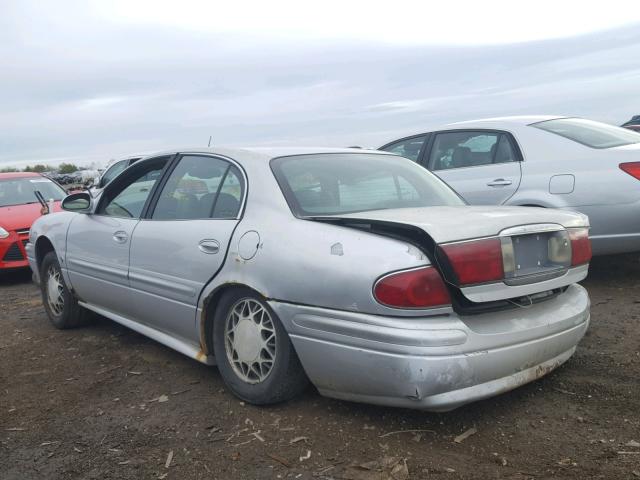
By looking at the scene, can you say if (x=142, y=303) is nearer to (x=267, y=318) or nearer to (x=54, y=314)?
(x=267, y=318)

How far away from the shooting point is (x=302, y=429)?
306 cm

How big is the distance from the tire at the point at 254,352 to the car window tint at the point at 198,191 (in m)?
0.57

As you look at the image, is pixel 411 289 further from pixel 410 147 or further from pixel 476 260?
pixel 410 147

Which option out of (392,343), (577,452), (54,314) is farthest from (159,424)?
(54,314)

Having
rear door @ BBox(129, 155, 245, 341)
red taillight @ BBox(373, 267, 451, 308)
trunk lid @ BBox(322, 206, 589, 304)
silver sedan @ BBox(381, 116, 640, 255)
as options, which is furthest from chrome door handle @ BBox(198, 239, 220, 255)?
silver sedan @ BBox(381, 116, 640, 255)

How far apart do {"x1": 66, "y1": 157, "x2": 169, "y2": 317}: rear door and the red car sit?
3.25 meters

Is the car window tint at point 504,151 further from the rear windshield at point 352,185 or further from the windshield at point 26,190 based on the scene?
the windshield at point 26,190

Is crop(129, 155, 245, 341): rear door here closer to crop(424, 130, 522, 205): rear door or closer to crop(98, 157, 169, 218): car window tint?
crop(98, 157, 169, 218): car window tint

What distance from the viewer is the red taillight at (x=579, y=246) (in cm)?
322

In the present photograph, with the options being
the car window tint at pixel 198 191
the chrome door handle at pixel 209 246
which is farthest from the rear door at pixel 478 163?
the chrome door handle at pixel 209 246

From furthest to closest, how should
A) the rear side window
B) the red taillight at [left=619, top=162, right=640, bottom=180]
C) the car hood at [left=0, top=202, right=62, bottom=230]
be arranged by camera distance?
1. the car hood at [left=0, top=202, right=62, bottom=230]
2. the rear side window
3. the red taillight at [left=619, top=162, right=640, bottom=180]

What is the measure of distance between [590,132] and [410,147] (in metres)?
1.86

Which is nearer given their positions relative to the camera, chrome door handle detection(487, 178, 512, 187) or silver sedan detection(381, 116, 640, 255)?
silver sedan detection(381, 116, 640, 255)

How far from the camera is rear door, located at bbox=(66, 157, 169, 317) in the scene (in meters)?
4.34
